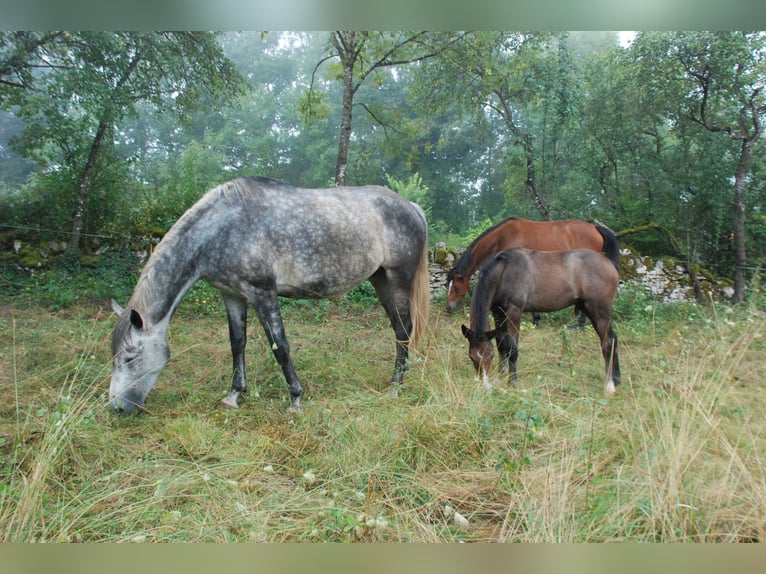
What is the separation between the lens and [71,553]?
1.35 metres

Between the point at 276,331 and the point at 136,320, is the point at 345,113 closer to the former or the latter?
the point at 276,331

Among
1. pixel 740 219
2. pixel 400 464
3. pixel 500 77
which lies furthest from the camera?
pixel 500 77

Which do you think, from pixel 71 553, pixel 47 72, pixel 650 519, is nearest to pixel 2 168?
pixel 47 72

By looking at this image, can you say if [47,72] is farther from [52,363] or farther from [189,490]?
[189,490]

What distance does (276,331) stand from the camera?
3.46m

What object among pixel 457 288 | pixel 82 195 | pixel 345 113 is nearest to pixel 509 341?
pixel 457 288

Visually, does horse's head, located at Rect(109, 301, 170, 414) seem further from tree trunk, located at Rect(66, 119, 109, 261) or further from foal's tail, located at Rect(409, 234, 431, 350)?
tree trunk, located at Rect(66, 119, 109, 261)

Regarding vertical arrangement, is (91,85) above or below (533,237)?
above

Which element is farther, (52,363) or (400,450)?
(52,363)

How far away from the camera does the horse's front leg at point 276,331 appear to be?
11.3 feet

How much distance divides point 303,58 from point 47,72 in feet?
32.6

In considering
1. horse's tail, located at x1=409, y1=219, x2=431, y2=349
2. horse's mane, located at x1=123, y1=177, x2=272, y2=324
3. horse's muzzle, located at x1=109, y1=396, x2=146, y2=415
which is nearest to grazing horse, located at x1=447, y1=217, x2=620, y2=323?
horse's tail, located at x1=409, y1=219, x2=431, y2=349

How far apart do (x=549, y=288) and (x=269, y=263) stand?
95.6 inches

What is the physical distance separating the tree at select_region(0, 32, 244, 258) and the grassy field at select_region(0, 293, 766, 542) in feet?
14.0
